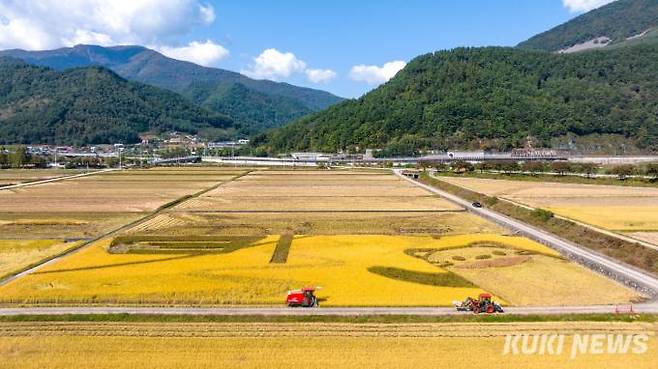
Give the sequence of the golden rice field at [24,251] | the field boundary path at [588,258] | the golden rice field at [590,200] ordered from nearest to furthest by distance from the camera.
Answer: the field boundary path at [588,258]
the golden rice field at [24,251]
the golden rice field at [590,200]

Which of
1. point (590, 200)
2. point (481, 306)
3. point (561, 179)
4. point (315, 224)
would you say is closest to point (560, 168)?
point (561, 179)

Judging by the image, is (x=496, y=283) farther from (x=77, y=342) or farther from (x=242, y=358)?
(x=77, y=342)

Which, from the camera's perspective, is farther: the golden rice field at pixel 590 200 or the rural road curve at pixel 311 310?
the golden rice field at pixel 590 200

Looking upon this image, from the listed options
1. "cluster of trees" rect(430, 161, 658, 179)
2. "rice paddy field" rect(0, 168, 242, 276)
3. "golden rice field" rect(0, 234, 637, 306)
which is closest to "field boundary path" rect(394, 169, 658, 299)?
"golden rice field" rect(0, 234, 637, 306)

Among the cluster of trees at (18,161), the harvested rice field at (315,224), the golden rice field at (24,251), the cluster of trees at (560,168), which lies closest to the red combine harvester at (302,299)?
the golden rice field at (24,251)

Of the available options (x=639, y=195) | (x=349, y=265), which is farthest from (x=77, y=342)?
(x=639, y=195)

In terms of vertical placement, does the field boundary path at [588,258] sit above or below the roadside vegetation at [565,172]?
below

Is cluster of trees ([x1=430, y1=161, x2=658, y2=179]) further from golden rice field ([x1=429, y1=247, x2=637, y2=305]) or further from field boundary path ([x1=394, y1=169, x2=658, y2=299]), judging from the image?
golden rice field ([x1=429, y1=247, x2=637, y2=305])

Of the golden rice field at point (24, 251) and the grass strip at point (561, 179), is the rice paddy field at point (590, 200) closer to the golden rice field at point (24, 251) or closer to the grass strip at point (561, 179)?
the grass strip at point (561, 179)

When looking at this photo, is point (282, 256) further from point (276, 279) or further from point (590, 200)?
point (590, 200)
